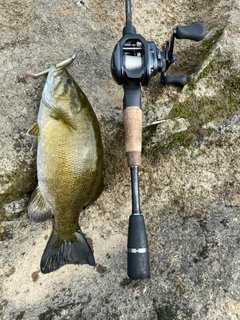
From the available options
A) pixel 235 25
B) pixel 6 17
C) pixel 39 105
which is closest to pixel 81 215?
pixel 39 105

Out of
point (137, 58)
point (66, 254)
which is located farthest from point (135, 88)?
point (66, 254)

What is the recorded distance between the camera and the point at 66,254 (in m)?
2.47

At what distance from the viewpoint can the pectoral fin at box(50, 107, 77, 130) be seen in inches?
99.7

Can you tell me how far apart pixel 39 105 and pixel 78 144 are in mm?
633

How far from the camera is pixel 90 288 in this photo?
2.41 m

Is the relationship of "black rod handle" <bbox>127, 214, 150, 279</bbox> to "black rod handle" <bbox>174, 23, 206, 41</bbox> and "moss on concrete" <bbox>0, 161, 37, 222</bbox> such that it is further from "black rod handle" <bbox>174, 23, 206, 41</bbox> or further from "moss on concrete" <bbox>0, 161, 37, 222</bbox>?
"black rod handle" <bbox>174, 23, 206, 41</bbox>

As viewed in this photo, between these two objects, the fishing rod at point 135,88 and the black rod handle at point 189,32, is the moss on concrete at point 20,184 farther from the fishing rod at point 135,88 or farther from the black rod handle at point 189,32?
the black rod handle at point 189,32

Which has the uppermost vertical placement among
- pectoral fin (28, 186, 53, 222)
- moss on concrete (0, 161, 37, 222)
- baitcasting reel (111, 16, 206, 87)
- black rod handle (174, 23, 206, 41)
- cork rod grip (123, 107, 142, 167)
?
black rod handle (174, 23, 206, 41)

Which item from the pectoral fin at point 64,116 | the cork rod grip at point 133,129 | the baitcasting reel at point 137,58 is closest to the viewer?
the baitcasting reel at point 137,58

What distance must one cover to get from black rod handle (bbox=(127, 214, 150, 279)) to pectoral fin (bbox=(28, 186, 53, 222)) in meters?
0.82

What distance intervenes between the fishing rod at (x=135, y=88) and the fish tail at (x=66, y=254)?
1.67 feet

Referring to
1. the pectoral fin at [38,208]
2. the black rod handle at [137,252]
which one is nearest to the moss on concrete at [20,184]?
the pectoral fin at [38,208]

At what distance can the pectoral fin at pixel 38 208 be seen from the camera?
257cm

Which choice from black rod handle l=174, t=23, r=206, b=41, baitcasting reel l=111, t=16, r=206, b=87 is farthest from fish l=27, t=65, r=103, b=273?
black rod handle l=174, t=23, r=206, b=41
